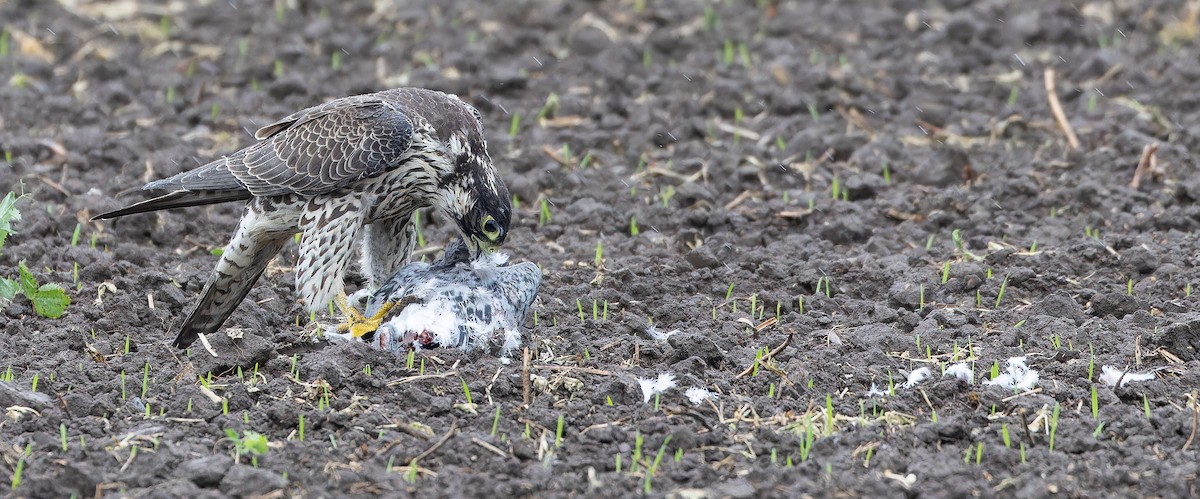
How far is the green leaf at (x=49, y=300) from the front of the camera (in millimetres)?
5656

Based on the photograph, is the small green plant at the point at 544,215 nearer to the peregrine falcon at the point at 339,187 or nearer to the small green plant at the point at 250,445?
the peregrine falcon at the point at 339,187

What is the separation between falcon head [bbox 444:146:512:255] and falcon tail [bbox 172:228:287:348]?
863 millimetres

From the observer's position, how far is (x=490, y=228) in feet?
19.1

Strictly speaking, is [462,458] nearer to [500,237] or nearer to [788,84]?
[500,237]

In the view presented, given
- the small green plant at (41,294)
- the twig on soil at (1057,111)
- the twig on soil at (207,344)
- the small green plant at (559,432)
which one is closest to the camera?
the small green plant at (559,432)

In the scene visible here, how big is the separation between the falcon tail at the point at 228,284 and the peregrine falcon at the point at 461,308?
62 centimetres

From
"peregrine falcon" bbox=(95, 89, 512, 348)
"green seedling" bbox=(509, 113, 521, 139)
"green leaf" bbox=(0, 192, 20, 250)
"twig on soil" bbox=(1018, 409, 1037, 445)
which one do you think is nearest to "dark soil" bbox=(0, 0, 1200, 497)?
"twig on soil" bbox=(1018, 409, 1037, 445)

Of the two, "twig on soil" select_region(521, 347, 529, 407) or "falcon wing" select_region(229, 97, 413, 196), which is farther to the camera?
"falcon wing" select_region(229, 97, 413, 196)

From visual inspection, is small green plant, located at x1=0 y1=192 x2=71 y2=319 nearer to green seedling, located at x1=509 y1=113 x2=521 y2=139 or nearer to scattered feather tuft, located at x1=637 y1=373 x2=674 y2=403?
scattered feather tuft, located at x1=637 y1=373 x2=674 y2=403

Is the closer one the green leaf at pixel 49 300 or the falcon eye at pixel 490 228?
the green leaf at pixel 49 300

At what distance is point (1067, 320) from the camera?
231 inches

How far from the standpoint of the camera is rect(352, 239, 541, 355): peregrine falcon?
5570mm

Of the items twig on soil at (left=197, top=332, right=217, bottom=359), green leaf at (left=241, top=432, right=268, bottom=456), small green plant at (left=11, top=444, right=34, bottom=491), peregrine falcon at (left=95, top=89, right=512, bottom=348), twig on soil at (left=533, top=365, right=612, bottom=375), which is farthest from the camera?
peregrine falcon at (left=95, top=89, right=512, bottom=348)

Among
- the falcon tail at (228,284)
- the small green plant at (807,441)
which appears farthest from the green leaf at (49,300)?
the small green plant at (807,441)
